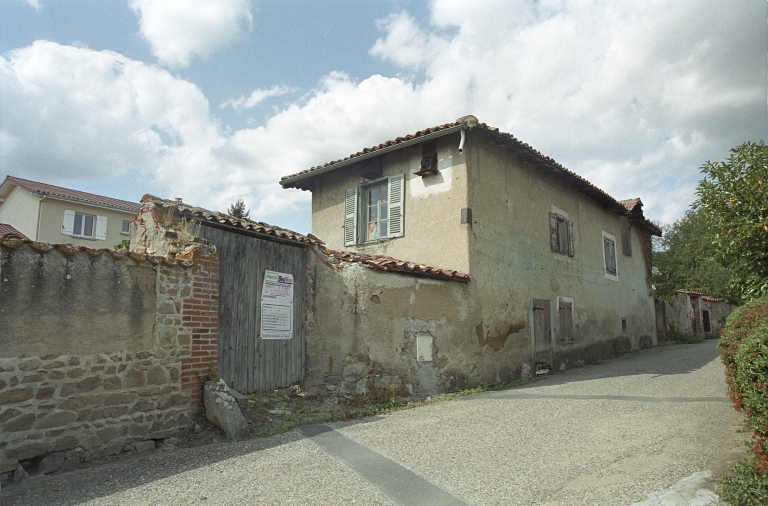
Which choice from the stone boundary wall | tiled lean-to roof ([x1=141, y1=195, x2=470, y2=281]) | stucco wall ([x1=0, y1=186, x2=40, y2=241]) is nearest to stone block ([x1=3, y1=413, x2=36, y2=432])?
the stone boundary wall

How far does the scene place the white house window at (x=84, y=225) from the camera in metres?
23.8

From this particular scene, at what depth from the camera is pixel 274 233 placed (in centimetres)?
723

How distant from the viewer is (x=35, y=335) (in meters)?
4.21

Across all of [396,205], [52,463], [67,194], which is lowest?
[52,463]

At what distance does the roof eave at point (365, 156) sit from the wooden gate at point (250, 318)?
3.72m

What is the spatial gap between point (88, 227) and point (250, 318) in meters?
22.4

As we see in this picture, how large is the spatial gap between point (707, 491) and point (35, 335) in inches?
224

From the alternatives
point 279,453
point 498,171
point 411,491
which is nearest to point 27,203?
point 498,171

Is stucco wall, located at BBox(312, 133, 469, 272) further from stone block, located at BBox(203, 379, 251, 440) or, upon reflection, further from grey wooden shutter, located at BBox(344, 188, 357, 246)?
stone block, located at BBox(203, 379, 251, 440)

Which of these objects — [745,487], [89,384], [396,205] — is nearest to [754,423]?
[745,487]

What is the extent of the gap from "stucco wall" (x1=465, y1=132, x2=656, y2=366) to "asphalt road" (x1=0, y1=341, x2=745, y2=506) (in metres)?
3.61

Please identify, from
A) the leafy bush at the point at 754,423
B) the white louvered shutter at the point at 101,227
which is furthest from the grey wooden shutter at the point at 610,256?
the white louvered shutter at the point at 101,227

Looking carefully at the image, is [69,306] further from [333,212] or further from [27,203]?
[27,203]

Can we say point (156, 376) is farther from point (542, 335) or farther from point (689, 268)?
point (689, 268)
